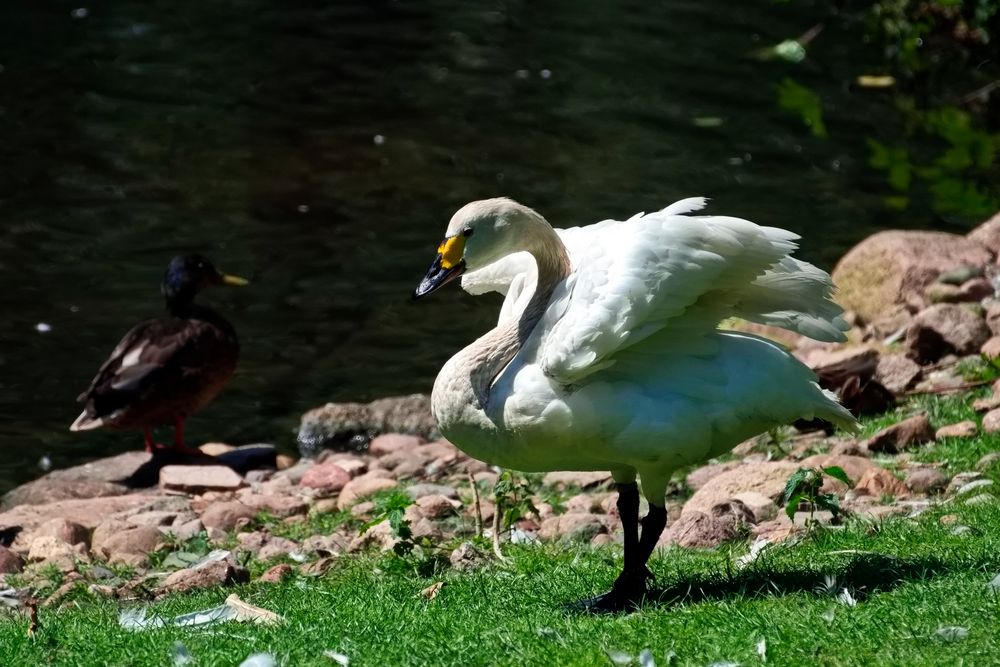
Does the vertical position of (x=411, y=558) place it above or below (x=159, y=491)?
above

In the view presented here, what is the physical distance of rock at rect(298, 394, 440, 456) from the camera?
33.8ft

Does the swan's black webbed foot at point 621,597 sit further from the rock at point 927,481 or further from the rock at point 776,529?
the rock at point 927,481

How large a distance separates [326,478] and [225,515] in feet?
2.93

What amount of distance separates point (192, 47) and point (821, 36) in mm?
8322

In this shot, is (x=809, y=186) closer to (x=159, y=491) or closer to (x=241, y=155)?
(x=241, y=155)

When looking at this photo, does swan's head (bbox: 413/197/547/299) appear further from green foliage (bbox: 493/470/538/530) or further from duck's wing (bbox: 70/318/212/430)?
duck's wing (bbox: 70/318/212/430)

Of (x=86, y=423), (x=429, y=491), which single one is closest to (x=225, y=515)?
(x=429, y=491)

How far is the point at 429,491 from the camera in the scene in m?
8.22

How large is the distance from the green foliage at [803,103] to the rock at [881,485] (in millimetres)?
9723

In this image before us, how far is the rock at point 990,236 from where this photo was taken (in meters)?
11.4

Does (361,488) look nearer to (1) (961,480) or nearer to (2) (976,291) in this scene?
(1) (961,480)

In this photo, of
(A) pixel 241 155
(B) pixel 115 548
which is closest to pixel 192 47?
(A) pixel 241 155

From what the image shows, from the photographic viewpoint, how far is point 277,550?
24.4 feet

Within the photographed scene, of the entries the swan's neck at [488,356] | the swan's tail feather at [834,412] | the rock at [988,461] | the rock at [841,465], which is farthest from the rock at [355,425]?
Result: the swan's tail feather at [834,412]
